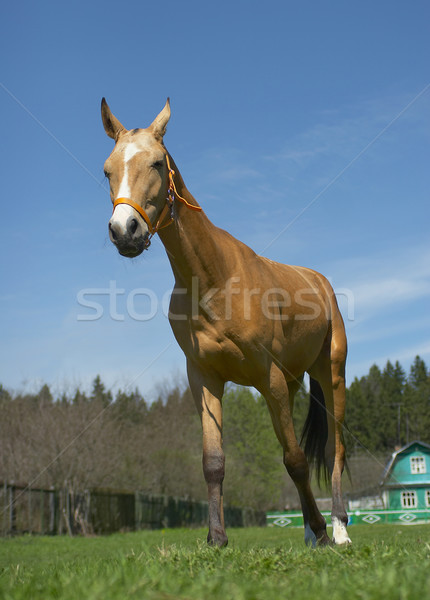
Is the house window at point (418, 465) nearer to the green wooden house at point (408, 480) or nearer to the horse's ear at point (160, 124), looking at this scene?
the green wooden house at point (408, 480)

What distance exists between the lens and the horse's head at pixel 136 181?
13.4ft

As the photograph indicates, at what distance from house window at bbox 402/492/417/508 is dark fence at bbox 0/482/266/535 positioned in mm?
15815

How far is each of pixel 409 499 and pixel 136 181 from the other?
44.1 m

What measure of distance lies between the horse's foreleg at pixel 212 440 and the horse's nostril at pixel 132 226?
5.20ft

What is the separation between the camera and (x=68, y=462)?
2594cm

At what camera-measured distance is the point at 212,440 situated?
4996mm

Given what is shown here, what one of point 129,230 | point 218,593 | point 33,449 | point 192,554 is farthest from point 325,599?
point 33,449

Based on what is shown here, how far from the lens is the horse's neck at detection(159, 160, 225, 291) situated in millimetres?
5008

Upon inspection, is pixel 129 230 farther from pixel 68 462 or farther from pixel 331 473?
pixel 68 462

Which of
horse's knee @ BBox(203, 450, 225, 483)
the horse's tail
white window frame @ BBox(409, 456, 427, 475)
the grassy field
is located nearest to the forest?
white window frame @ BBox(409, 456, 427, 475)

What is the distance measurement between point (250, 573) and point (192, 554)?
0.89 meters

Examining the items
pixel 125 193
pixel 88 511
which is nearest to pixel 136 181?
pixel 125 193

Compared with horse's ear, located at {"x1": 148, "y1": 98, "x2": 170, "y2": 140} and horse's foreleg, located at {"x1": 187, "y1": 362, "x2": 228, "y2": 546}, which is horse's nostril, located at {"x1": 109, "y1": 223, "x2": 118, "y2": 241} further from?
horse's foreleg, located at {"x1": 187, "y1": 362, "x2": 228, "y2": 546}

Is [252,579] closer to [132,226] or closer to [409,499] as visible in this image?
[132,226]
